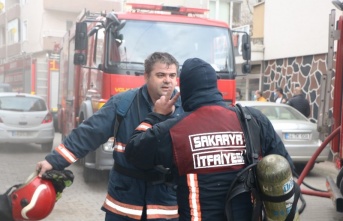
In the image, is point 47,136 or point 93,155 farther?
point 47,136

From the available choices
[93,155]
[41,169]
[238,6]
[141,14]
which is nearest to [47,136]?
[93,155]

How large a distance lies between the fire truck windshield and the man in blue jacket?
14.0 feet

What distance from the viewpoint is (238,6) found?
2539 centimetres

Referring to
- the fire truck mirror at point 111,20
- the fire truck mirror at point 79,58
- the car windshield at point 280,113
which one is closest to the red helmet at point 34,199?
the fire truck mirror at point 111,20

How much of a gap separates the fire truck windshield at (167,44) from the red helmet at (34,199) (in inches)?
178

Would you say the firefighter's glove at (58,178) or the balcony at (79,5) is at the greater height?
the balcony at (79,5)

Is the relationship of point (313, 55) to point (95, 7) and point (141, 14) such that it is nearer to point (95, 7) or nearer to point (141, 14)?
point (141, 14)

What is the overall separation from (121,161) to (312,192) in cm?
359

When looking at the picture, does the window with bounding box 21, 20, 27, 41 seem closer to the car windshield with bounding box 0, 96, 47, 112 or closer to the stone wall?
the stone wall

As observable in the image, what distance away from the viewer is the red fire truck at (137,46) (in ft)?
25.1

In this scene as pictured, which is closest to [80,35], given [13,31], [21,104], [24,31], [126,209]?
[126,209]

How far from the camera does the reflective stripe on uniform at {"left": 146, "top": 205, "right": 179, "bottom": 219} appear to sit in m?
3.26

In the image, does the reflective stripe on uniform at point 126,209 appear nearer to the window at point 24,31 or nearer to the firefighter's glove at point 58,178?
the firefighter's glove at point 58,178

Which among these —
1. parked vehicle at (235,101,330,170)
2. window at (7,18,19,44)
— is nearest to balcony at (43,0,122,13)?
window at (7,18,19,44)
